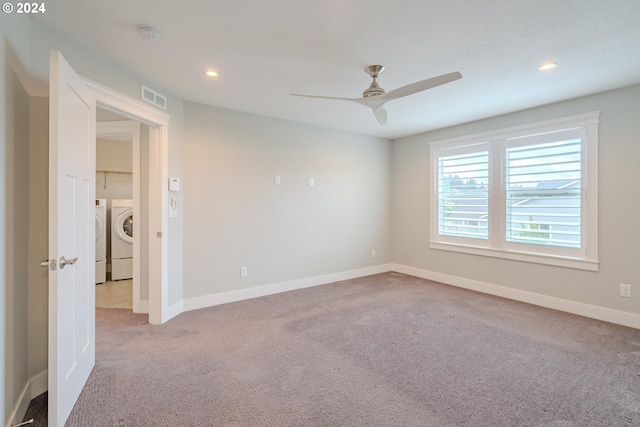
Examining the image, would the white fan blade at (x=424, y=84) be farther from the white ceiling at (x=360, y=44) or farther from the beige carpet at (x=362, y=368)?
the beige carpet at (x=362, y=368)

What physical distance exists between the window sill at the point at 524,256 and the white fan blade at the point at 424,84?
9.60ft

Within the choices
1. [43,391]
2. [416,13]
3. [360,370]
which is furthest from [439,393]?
[43,391]

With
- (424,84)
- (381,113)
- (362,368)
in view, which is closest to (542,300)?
(362,368)

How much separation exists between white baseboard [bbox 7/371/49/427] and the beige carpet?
10.6 inches

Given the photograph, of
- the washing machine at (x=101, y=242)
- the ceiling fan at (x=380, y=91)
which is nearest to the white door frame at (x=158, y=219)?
the ceiling fan at (x=380, y=91)

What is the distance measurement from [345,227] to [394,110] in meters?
2.09

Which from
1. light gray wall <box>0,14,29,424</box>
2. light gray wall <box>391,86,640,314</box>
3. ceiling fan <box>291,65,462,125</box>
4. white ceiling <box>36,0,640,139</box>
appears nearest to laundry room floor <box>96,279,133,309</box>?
light gray wall <box>0,14,29,424</box>

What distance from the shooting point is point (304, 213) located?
4574 millimetres

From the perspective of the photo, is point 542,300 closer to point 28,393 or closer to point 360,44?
point 360,44

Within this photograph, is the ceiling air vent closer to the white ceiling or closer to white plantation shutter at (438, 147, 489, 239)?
the white ceiling

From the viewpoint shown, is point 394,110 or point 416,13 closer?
point 416,13

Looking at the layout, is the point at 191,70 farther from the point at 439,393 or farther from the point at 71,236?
the point at 439,393

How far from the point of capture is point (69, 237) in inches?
69.6

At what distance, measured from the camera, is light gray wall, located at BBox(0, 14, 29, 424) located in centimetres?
157
